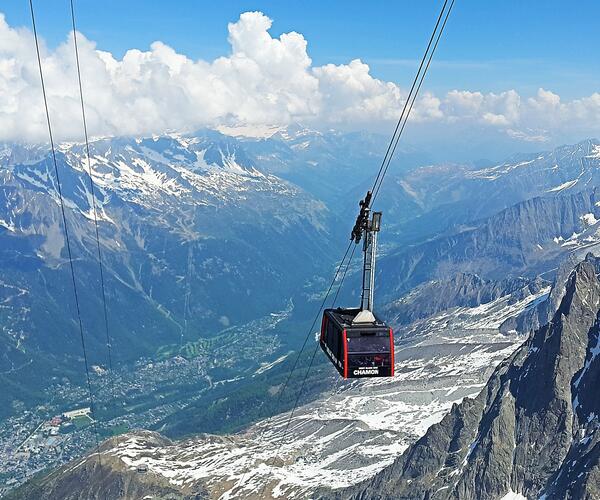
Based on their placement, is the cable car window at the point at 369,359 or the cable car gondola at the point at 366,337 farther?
the cable car window at the point at 369,359

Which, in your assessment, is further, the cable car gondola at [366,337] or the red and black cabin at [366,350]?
the red and black cabin at [366,350]

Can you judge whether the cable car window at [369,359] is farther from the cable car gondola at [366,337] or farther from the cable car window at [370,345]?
the cable car window at [370,345]

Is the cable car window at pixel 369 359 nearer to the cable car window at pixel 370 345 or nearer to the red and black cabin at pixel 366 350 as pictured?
the red and black cabin at pixel 366 350

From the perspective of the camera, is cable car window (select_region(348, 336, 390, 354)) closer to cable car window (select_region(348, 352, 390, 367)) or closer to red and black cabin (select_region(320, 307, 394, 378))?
red and black cabin (select_region(320, 307, 394, 378))

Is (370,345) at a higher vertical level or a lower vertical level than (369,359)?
higher

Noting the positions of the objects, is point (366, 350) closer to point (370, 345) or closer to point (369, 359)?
point (370, 345)

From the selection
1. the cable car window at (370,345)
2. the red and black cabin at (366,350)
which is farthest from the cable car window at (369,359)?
the cable car window at (370,345)

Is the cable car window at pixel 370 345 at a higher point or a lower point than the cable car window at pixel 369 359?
higher

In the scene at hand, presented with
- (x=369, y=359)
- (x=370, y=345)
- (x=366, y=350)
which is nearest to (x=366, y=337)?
(x=370, y=345)

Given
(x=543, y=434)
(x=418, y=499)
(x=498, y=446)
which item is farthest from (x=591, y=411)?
(x=418, y=499)
